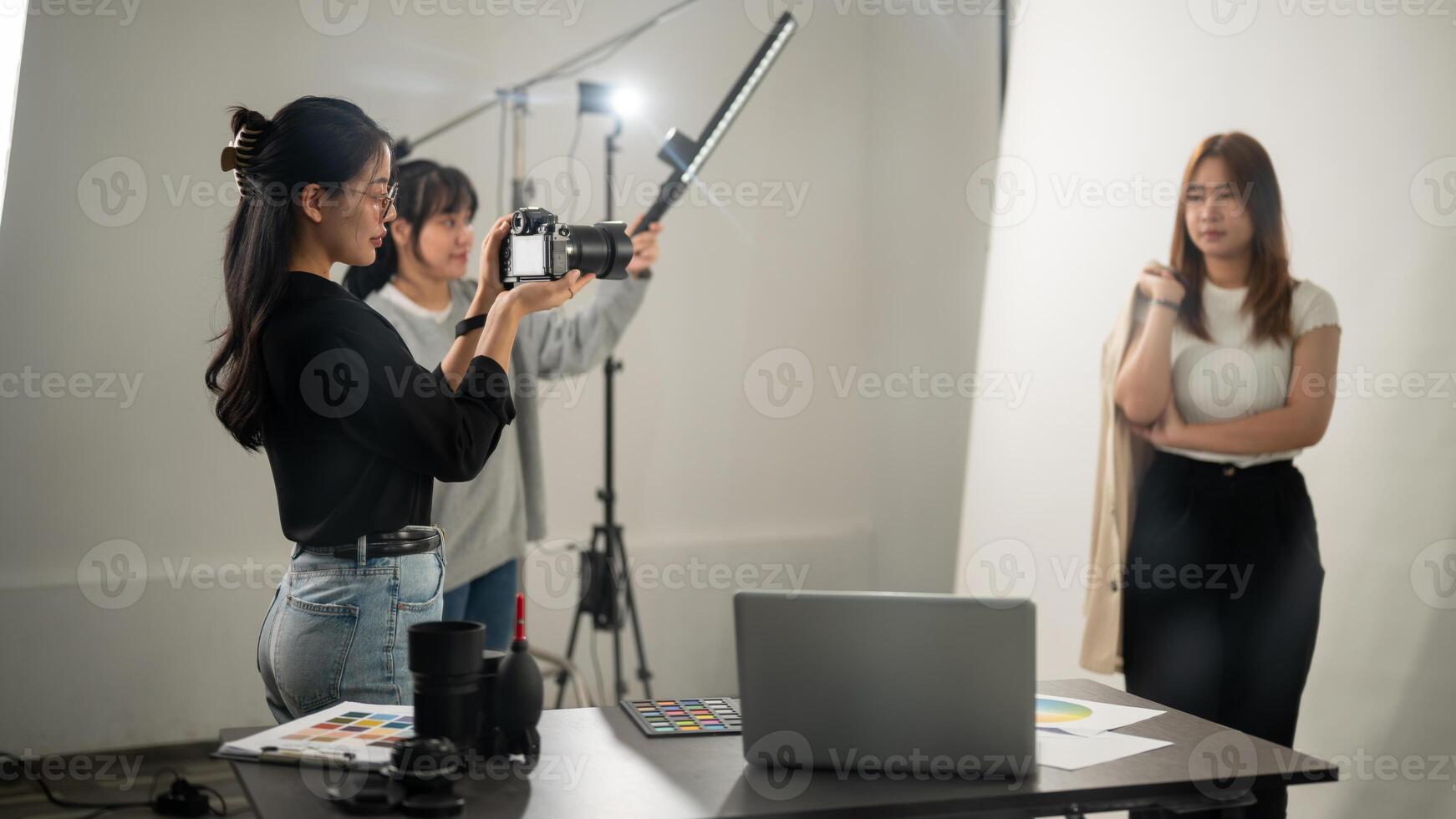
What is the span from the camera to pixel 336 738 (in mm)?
1364

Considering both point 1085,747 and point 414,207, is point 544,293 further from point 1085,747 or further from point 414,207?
point 414,207

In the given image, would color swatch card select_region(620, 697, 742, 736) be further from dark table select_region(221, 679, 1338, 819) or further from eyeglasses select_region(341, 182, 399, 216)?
eyeglasses select_region(341, 182, 399, 216)

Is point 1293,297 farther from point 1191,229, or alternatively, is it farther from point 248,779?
point 248,779

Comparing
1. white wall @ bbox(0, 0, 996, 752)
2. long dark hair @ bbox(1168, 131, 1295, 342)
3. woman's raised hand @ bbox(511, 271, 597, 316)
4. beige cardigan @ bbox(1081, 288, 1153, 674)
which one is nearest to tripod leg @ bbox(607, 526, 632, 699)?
white wall @ bbox(0, 0, 996, 752)

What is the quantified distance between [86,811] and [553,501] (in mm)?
1693

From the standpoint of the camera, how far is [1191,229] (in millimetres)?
2648

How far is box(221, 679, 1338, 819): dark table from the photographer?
1.20 m

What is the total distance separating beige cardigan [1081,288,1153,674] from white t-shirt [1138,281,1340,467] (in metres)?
0.15

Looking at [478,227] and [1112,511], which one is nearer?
[1112,511]

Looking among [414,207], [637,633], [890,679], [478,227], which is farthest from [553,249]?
[478,227]

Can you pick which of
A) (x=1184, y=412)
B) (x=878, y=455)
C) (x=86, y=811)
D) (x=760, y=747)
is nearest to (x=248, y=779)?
(x=760, y=747)

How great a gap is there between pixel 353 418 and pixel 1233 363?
1.92 metres

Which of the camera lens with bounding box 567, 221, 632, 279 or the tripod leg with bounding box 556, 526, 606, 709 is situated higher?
the camera lens with bounding box 567, 221, 632, 279

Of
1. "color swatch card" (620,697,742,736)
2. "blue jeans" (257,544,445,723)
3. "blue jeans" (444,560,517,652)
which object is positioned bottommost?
"blue jeans" (444,560,517,652)
